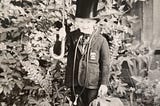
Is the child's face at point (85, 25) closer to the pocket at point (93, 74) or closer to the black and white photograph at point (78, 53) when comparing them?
the black and white photograph at point (78, 53)

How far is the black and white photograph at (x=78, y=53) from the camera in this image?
188 centimetres

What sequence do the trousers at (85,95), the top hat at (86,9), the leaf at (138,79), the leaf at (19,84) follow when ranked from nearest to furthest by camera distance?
the top hat at (86,9) → the trousers at (85,95) → the leaf at (19,84) → the leaf at (138,79)

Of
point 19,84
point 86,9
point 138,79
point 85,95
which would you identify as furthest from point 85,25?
point 138,79

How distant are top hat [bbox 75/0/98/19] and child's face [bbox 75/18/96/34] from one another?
0.9 inches

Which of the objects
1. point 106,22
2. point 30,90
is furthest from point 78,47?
point 106,22

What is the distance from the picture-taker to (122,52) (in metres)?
3.49

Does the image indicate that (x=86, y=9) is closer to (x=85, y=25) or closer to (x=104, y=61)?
(x=85, y=25)

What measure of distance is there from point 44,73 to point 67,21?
480 millimetres

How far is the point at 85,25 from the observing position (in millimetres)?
1827

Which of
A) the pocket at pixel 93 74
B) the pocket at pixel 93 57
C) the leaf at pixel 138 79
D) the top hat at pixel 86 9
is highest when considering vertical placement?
the top hat at pixel 86 9

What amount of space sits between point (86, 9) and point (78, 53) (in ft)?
0.80

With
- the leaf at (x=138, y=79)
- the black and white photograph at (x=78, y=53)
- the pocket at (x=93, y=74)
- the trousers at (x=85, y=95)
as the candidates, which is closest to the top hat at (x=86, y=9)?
the black and white photograph at (x=78, y=53)

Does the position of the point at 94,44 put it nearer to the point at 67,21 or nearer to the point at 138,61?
the point at 67,21

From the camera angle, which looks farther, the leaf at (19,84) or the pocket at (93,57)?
the leaf at (19,84)
